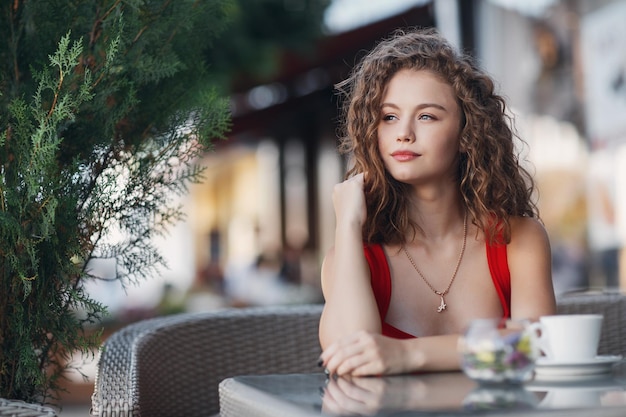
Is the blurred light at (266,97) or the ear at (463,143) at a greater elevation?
the blurred light at (266,97)

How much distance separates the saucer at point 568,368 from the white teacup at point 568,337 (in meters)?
0.02

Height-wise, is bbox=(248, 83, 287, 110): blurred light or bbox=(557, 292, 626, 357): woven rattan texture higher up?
bbox=(248, 83, 287, 110): blurred light

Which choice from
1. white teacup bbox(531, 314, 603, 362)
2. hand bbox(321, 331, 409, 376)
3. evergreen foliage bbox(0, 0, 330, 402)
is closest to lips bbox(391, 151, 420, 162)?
evergreen foliage bbox(0, 0, 330, 402)

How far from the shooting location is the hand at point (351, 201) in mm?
2250

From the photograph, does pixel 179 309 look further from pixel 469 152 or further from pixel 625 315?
pixel 469 152

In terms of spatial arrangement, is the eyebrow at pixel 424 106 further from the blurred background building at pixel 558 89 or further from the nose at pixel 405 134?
the blurred background building at pixel 558 89

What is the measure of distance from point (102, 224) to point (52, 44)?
16.9 inches

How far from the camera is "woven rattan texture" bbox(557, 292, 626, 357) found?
9.82 ft

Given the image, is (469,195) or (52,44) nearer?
(52,44)

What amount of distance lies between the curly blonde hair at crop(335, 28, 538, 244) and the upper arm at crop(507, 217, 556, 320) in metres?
0.04

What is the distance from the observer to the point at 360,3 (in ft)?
30.4

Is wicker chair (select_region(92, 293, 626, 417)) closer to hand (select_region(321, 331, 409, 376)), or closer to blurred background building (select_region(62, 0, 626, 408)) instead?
hand (select_region(321, 331, 409, 376))

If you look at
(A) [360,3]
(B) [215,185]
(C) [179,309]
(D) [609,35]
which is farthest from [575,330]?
(B) [215,185]

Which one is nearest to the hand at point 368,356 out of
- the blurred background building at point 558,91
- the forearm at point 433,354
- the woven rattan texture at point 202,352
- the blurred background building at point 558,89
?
the forearm at point 433,354
